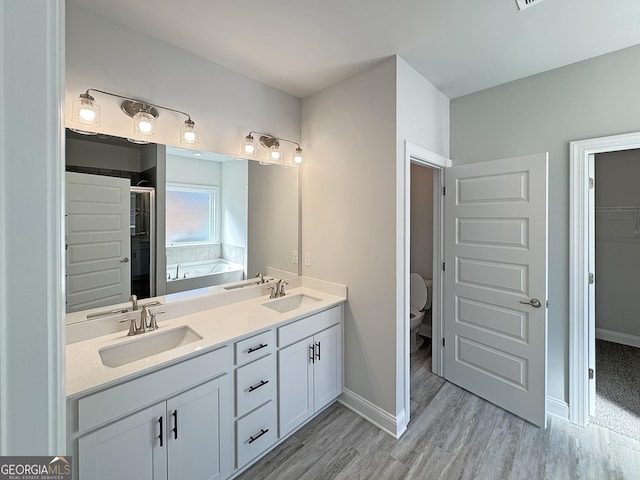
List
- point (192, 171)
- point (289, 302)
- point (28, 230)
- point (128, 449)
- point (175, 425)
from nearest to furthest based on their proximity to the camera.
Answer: point (28, 230) → point (128, 449) → point (175, 425) → point (192, 171) → point (289, 302)

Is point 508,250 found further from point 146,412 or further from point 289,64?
point 146,412

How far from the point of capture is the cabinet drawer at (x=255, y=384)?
1627 mm

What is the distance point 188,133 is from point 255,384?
170cm

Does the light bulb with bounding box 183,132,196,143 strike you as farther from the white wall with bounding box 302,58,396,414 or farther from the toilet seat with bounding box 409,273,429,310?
the toilet seat with bounding box 409,273,429,310

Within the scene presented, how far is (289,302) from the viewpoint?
2.38m

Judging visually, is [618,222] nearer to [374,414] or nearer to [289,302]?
[374,414]

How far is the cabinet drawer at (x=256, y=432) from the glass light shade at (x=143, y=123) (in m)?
1.87

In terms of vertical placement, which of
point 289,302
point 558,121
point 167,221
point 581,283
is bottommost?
point 289,302

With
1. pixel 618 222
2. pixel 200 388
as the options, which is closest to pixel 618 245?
pixel 618 222

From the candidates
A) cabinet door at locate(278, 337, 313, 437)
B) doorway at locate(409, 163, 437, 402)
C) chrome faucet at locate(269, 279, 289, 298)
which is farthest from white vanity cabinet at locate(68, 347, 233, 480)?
doorway at locate(409, 163, 437, 402)

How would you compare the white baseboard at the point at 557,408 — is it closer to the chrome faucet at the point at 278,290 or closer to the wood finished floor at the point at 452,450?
the wood finished floor at the point at 452,450

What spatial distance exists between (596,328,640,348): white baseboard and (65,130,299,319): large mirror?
401 centimetres

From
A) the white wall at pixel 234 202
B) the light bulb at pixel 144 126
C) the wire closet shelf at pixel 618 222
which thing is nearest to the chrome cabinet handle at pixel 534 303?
the white wall at pixel 234 202

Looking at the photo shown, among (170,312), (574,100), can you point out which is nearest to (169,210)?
(170,312)
